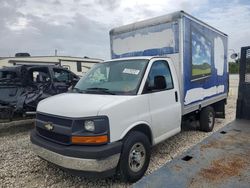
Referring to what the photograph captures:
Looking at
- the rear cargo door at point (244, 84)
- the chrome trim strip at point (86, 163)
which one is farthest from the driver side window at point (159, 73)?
the chrome trim strip at point (86, 163)

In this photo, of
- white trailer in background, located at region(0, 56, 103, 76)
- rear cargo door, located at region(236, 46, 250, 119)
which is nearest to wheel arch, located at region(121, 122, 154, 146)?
rear cargo door, located at region(236, 46, 250, 119)

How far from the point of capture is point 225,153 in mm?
2521

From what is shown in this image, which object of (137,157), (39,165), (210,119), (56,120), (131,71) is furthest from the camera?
(210,119)

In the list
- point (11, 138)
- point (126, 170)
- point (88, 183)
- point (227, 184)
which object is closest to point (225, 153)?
point (227, 184)

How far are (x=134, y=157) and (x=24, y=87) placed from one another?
446 cm

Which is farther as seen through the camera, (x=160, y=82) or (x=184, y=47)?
(x=184, y=47)

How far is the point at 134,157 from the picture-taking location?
3545 millimetres

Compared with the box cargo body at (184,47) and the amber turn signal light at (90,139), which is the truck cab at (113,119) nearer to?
the amber turn signal light at (90,139)

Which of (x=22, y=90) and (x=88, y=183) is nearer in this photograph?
(x=88, y=183)

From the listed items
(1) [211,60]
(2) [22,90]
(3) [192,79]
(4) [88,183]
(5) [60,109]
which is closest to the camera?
(5) [60,109]

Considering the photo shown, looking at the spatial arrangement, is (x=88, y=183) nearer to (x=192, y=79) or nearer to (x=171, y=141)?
(x=171, y=141)

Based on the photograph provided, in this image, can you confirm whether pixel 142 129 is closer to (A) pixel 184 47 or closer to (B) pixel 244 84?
(B) pixel 244 84

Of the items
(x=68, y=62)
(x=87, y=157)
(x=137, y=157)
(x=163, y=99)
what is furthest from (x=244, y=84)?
(x=68, y=62)

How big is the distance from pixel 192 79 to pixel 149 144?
2065 mm
